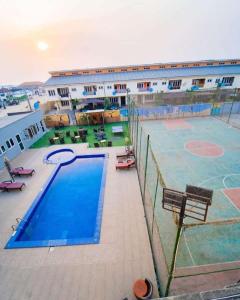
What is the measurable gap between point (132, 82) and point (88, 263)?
2726cm

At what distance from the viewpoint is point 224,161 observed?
11.2 meters

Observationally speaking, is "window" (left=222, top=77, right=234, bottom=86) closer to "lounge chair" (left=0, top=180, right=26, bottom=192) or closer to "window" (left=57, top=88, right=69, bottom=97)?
"window" (left=57, top=88, right=69, bottom=97)

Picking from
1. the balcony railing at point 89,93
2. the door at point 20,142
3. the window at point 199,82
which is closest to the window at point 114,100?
the balcony railing at point 89,93

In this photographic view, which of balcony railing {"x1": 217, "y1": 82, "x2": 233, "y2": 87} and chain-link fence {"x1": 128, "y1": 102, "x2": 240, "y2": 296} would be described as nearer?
chain-link fence {"x1": 128, "y1": 102, "x2": 240, "y2": 296}

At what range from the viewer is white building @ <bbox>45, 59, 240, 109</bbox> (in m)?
26.8

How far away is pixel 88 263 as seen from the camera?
554 centimetres

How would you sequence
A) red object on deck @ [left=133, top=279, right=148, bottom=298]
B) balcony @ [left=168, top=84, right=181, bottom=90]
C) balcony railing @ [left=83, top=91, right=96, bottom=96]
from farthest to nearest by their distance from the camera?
balcony @ [left=168, top=84, right=181, bottom=90] → balcony railing @ [left=83, top=91, right=96, bottom=96] → red object on deck @ [left=133, top=279, right=148, bottom=298]

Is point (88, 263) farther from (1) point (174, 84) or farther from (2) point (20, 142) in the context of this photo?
(1) point (174, 84)

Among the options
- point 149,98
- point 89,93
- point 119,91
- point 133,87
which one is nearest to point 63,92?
point 89,93

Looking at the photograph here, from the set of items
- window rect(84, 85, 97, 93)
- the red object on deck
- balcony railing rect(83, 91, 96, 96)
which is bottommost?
the red object on deck

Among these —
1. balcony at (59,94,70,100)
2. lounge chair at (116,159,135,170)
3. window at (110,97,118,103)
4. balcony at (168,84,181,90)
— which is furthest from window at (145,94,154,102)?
lounge chair at (116,159,135,170)

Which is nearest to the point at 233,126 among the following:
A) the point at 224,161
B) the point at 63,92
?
the point at 224,161

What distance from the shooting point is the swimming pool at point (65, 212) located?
670 centimetres

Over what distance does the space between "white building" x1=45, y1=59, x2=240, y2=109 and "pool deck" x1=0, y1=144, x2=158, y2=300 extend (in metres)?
22.3
